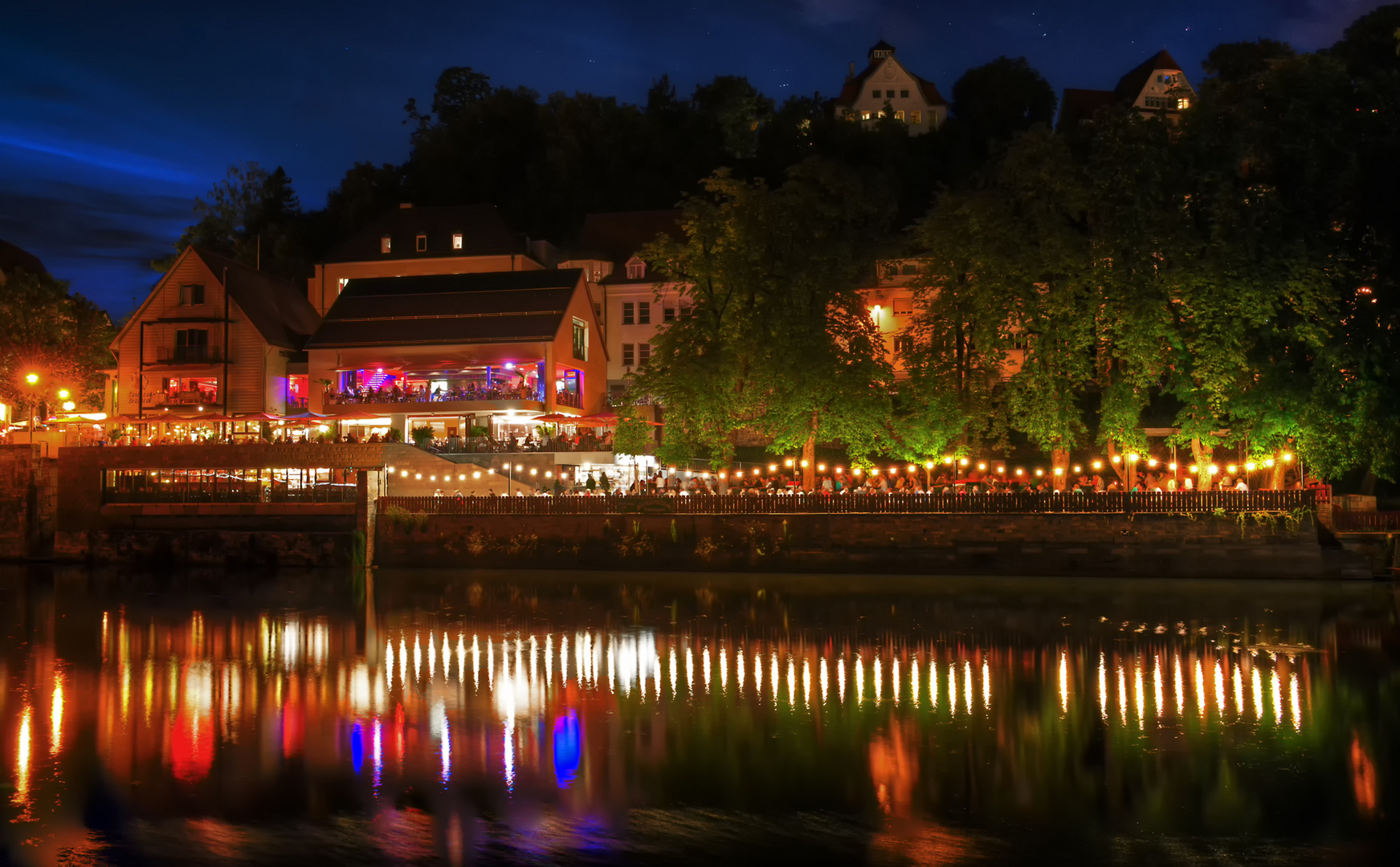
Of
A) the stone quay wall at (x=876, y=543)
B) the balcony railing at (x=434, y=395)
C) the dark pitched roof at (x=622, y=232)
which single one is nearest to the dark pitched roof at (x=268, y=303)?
the balcony railing at (x=434, y=395)

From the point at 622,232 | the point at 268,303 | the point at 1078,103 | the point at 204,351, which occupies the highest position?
the point at 1078,103

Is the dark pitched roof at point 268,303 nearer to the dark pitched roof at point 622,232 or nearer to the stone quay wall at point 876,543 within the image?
the dark pitched roof at point 622,232

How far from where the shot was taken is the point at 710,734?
58.4 ft

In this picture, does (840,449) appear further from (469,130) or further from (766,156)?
(469,130)

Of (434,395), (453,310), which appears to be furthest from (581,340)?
(434,395)

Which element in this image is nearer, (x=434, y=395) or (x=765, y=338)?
(x=765, y=338)

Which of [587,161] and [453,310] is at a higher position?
[587,161]

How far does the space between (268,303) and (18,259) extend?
2915 centimetres

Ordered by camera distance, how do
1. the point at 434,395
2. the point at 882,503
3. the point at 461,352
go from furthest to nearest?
the point at 461,352 < the point at 434,395 < the point at 882,503

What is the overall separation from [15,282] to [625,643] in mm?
51158

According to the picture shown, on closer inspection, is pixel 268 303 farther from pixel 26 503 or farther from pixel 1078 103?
pixel 1078 103

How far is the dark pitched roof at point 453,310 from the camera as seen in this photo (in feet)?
187

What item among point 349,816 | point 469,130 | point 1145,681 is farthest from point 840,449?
point 469,130

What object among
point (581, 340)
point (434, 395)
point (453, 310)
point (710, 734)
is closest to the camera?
point (710, 734)
